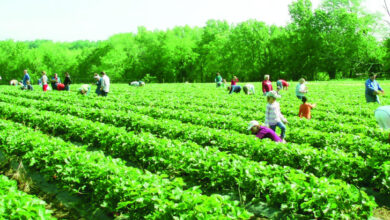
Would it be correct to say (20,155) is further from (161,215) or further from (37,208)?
(161,215)

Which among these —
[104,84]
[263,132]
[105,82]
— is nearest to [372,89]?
[263,132]

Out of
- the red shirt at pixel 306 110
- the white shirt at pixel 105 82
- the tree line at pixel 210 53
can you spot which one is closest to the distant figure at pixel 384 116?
the red shirt at pixel 306 110

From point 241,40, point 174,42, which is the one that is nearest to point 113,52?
point 174,42

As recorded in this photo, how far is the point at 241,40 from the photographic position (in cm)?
6906

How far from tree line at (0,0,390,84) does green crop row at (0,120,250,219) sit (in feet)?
174

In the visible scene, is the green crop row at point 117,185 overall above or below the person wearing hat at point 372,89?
below

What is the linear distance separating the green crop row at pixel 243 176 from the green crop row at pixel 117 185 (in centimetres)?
99

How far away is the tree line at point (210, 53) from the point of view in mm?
59781

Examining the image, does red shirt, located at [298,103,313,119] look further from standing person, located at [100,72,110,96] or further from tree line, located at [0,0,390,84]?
tree line, located at [0,0,390,84]

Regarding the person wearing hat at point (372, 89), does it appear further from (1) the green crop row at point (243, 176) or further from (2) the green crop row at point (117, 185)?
(2) the green crop row at point (117, 185)

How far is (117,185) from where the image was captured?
4.26m

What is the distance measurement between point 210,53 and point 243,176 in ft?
228

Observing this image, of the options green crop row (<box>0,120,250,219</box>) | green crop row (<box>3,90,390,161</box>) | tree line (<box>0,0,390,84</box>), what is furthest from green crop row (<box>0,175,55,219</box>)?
tree line (<box>0,0,390,84</box>)

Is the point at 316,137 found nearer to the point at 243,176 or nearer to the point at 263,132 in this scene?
the point at 263,132
